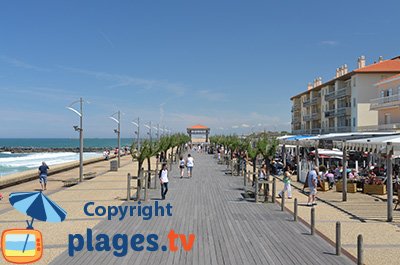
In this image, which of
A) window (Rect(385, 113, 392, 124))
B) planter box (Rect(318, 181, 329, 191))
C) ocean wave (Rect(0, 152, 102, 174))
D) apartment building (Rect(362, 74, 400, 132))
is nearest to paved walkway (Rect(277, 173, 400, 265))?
planter box (Rect(318, 181, 329, 191))

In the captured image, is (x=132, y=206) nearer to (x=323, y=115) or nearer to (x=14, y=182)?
(x=14, y=182)

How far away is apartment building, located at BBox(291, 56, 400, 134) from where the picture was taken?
49.4 metres

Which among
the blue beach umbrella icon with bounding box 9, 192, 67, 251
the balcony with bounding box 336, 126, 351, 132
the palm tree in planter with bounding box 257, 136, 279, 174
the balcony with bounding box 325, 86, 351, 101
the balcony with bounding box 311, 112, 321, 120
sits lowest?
the blue beach umbrella icon with bounding box 9, 192, 67, 251

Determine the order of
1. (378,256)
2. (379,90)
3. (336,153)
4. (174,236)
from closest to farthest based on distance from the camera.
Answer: (378,256) → (174,236) → (336,153) → (379,90)

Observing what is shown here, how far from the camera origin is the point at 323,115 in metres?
63.0

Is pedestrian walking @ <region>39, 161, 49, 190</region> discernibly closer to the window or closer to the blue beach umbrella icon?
the blue beach umbrella icon

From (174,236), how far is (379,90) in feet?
136

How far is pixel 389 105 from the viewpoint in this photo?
40531 millimetres

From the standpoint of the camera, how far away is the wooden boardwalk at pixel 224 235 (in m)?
9.22

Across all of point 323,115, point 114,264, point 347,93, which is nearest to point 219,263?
point 114,264

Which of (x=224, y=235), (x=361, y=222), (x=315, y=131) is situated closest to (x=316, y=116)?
(x=315, y=131)

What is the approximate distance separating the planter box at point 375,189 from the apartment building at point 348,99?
24718 millimetres

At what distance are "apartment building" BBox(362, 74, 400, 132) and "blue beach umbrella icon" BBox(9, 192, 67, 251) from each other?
34.8 m

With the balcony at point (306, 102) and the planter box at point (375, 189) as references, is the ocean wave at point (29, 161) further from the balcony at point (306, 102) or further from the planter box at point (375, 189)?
the planter box at point (375, 189)
